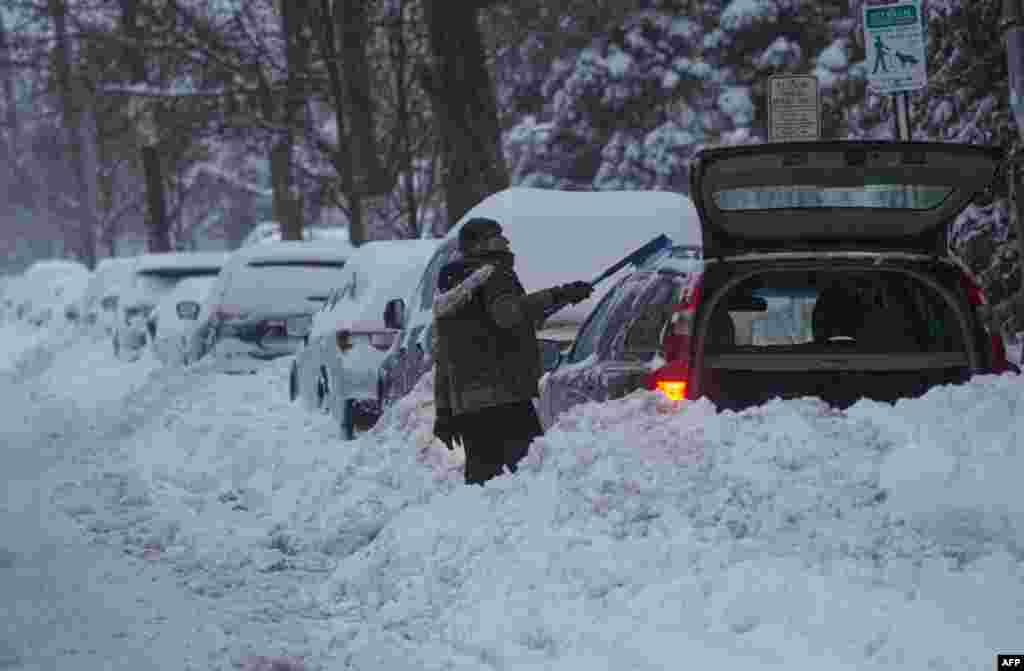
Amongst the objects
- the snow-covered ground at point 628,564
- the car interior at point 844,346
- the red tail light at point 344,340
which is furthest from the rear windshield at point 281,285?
the car interior at point 844,346

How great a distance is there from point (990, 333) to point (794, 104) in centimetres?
425

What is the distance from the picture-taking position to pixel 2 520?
1041cm

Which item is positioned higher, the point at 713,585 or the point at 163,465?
the point at 713,585

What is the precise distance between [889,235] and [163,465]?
7204 millimetres

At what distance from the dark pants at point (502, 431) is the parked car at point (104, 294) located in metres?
22.1

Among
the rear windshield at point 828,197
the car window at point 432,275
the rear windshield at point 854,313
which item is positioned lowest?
the car window at point 432,275

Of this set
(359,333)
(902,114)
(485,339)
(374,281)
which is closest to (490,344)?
(485,339)

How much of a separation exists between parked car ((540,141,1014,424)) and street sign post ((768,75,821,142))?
12.5 ft

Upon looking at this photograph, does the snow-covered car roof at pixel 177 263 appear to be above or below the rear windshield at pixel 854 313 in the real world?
below

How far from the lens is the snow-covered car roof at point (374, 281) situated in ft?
43.8

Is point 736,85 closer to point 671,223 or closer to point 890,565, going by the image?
point 671,223

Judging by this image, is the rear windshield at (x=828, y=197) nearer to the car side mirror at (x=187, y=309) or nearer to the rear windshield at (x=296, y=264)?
the rear windshield at (x=296, y=264)

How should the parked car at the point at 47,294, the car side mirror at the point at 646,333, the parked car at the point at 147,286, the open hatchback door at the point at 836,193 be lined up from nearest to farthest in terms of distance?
1. the open hatchback door at the point at 836,193
2. the car side mirror at the point at 646,333
3. the parked car at the point at 147,286
4. the parked car at the point at 47,294

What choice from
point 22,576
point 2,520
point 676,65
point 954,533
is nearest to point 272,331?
point 2,520
